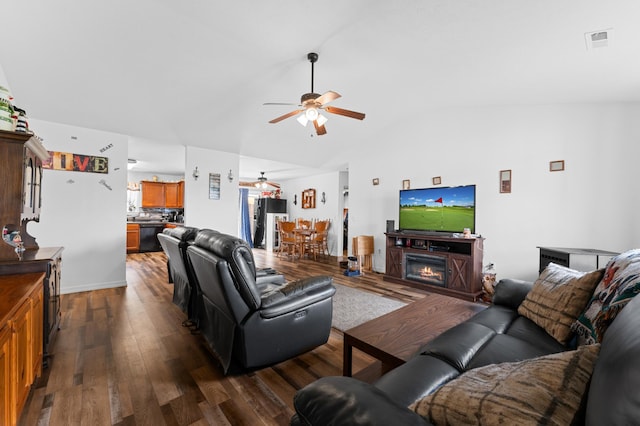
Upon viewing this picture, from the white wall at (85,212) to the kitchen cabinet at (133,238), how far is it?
352 centimetres

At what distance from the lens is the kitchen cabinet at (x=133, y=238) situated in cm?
714

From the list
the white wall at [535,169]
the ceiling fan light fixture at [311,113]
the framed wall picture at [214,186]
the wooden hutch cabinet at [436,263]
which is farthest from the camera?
the framed wall picture at [214,186]

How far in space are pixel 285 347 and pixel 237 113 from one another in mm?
3552

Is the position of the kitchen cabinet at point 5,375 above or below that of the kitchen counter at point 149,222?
below

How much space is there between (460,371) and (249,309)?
1.31m

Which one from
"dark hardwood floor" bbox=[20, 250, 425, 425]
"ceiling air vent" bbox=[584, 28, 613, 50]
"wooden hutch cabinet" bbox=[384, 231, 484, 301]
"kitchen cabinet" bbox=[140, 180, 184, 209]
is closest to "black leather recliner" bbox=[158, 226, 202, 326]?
"dark hardwood floor" bbox=[20, 250, 425, 425]

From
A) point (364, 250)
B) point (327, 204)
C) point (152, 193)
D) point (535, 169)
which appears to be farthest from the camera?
point (152, 193)

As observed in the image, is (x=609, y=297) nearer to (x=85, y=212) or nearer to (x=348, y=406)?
(x=348, y=406)

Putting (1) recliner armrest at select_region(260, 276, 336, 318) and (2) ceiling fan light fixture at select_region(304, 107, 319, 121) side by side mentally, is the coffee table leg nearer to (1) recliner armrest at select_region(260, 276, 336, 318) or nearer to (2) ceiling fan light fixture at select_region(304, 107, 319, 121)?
(1) recliner armrest at select_region(260, 276, 336, 318)

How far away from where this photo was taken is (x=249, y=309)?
1862 millimetres

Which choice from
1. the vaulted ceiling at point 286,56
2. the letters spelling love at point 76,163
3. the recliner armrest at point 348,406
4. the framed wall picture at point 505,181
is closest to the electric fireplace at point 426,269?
the framed wall picture at point 505,181

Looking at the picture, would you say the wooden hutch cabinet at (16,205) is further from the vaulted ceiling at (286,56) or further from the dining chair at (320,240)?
the dining chair at (320,240)

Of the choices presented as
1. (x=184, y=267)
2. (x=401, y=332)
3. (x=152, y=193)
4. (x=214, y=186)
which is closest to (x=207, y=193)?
(x=214, y=186)

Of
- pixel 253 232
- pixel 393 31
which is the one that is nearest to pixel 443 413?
pixel 393 31
